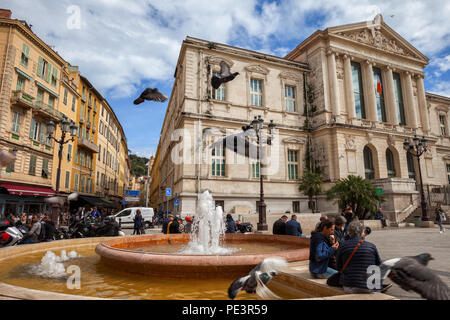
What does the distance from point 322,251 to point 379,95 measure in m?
30.9

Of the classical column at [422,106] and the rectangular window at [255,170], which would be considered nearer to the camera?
the rectangular window at [255,170]

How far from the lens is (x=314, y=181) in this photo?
2273 cm

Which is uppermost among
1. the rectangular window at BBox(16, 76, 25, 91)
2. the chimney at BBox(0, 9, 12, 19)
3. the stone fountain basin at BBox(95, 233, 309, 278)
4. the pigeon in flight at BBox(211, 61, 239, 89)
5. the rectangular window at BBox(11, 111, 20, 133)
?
the chimney at BBox(0, 9, 12, 19)

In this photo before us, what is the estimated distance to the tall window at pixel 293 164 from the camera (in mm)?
25000

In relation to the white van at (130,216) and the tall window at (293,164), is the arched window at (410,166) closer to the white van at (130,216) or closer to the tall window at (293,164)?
the tall window at (293,164)

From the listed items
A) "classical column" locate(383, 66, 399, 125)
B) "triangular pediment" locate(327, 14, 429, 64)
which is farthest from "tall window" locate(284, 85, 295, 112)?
"classical column" locate(383, 66, 399, 125)

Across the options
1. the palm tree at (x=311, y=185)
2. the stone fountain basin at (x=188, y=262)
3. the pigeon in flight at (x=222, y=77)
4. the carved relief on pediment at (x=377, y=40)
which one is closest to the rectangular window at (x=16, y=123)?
the pigeon in flight at (x=222, y=77)

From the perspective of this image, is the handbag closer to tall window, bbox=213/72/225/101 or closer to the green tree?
the green tree

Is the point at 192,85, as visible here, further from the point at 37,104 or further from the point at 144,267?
the point at 144,267

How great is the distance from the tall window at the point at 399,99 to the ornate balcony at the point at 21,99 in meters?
35.3

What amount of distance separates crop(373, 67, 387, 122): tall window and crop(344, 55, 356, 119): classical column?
4.08 meters

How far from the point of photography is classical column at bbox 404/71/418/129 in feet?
96.8

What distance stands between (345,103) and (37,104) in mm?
27544

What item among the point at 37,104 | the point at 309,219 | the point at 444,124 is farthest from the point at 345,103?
the point at 37,104
